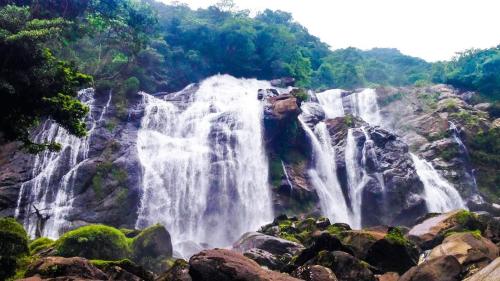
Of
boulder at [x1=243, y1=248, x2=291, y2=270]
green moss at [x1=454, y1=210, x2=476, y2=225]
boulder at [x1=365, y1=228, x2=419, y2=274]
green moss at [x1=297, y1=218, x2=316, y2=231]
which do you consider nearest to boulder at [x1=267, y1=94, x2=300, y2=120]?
green moss at [x1=297, y1=218, x2=316, y2=231]

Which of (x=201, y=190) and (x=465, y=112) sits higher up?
(x=465, y=112)

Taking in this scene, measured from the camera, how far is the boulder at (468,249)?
12977mm

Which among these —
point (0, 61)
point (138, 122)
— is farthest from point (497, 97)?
point (0, 61)

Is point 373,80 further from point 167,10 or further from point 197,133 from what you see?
point 197,133

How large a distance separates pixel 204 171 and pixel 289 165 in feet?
23.3

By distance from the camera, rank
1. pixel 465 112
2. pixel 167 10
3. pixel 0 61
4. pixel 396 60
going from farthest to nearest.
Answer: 1. pixel 396 60
2. pixel 167 10
3. pixel 465 112
4. pixel 0 61

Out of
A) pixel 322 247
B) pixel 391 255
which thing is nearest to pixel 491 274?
pixel 322 247

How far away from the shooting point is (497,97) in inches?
1889

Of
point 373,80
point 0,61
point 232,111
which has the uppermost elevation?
point 373,80

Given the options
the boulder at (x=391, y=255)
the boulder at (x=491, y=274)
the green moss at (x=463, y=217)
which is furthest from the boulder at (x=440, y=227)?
the boulder at (x=491, y=274)

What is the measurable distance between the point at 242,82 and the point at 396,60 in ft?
122

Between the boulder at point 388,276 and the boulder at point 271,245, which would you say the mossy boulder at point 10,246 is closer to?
the boulder at point 271,245

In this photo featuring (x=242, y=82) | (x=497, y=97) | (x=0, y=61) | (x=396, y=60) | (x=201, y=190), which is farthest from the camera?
(x=396, y=60)

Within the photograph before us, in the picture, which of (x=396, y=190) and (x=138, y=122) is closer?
(x=396, y=190)
